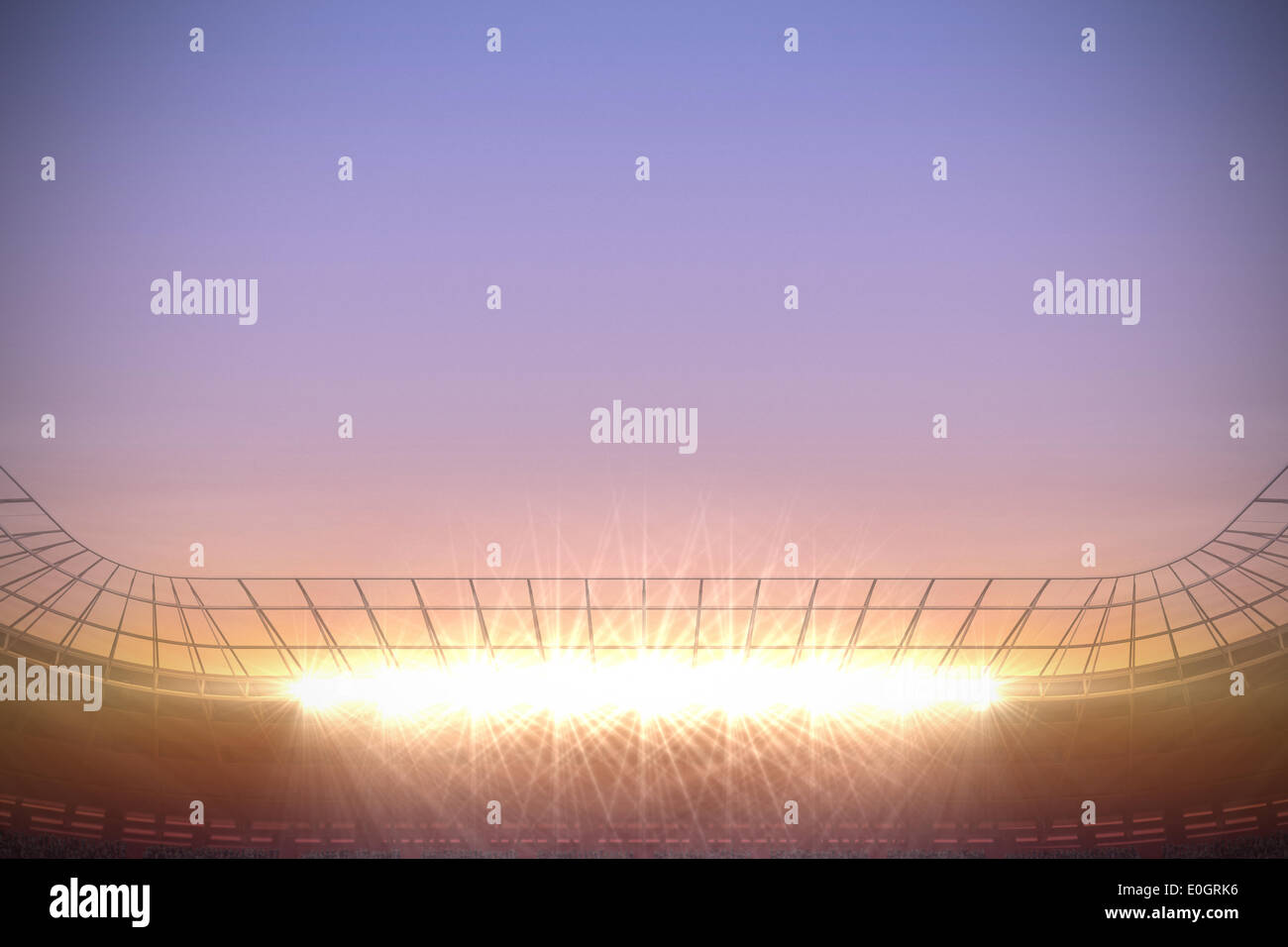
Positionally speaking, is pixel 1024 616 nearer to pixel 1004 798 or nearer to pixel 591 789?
Answer: pixel 1004 798

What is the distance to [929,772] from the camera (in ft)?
27.1

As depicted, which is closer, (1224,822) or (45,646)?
(1224,822)

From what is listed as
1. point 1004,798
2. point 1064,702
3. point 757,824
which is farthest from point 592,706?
point 1064,702

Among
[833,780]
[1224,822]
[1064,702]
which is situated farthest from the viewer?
[1064,702]

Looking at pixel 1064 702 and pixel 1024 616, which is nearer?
pixel 1024 616

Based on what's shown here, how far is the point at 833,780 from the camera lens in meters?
8.20

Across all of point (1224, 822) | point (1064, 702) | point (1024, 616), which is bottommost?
point (1224, 822)

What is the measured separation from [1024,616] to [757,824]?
9.15ft

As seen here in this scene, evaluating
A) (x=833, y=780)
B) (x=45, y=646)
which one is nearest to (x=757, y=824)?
(x=833, y=780)

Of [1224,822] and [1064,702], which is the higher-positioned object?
[1064,702]

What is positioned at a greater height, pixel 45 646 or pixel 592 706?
pixel 45 646
